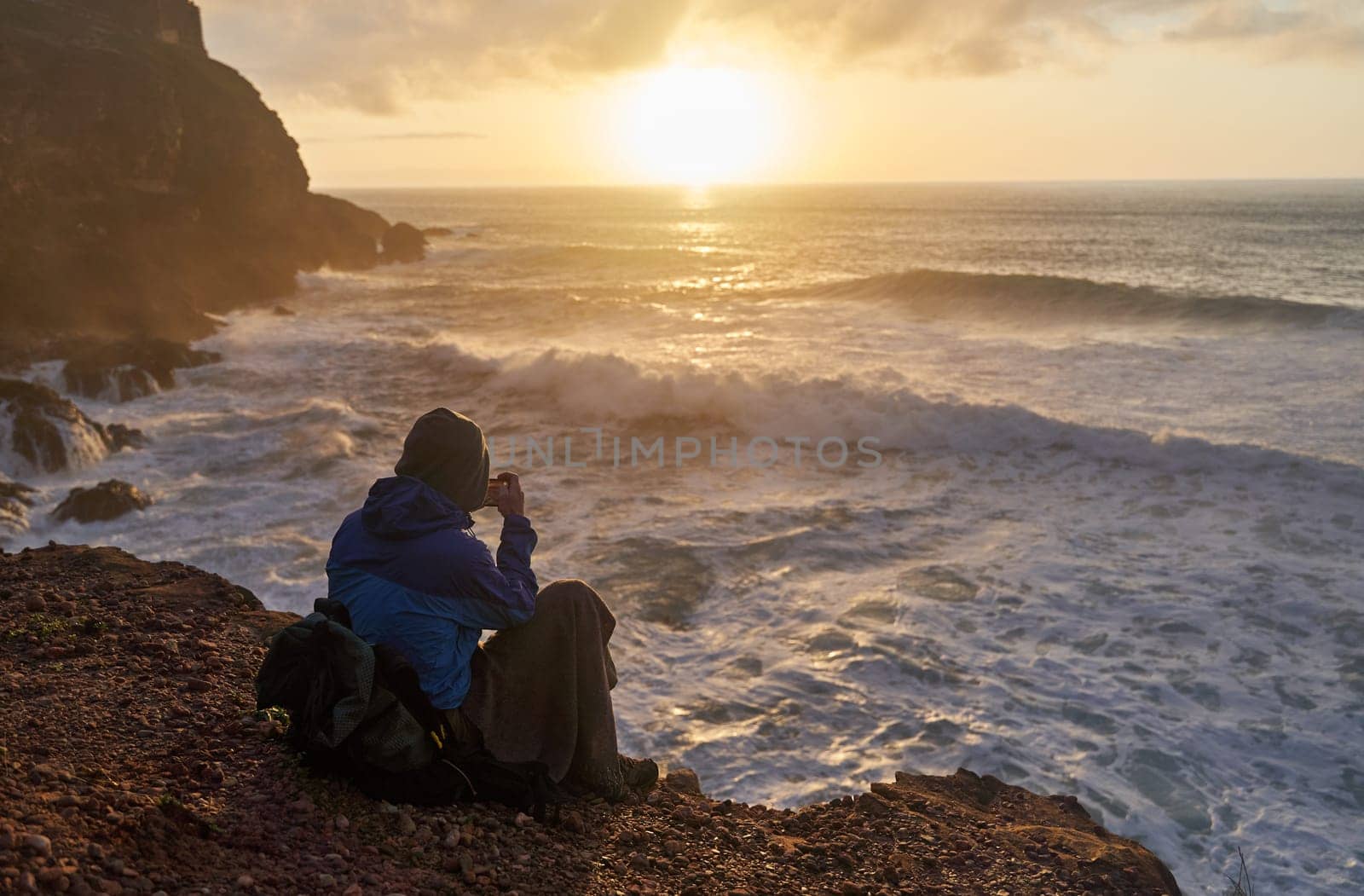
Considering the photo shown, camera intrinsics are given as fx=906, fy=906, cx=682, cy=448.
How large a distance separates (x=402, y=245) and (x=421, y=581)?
48.7 meters

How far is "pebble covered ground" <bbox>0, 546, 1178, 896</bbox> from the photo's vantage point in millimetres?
3041

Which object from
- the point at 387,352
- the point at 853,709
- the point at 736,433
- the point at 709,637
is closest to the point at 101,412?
the point at 387,352

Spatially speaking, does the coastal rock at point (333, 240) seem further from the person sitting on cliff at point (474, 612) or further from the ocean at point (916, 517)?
the person sitting on cliff at point (474, 612)

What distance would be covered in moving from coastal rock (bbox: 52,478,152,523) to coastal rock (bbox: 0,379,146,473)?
201cm

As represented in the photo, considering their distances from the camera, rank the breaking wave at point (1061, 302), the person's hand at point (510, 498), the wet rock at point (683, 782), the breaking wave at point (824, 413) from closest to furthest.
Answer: the person's hand at point (510, 498) < the wet rock at point (683, 782) < the breaking wave at point (824, 413) < the breaking wave at point (1061, 302)

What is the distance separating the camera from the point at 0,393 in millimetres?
12414

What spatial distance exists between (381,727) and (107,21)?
3751cm

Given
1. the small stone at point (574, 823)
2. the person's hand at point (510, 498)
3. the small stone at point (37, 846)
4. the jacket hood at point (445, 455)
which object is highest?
the jacket hood at point (445, 455)

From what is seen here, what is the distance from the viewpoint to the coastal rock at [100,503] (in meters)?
9.92

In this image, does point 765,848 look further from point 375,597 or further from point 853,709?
point 853,709

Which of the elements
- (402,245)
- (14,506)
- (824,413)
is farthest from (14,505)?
(402,245)

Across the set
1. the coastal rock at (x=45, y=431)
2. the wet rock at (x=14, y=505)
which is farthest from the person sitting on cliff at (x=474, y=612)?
the coastal rock at (x=45, y=431)

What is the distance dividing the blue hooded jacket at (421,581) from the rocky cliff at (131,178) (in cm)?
1907

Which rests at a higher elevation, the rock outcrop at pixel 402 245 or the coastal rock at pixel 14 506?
the rock outcrop at pixel 402 245
